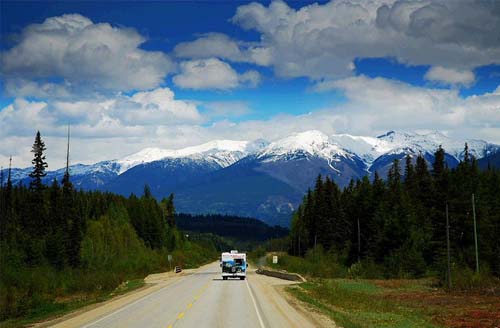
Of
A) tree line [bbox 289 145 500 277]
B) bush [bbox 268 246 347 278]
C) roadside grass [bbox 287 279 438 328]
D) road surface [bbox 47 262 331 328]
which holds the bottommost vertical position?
roadside grass [bbox 287 279 438 328]

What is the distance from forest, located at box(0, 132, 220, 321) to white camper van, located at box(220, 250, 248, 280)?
10991 mm

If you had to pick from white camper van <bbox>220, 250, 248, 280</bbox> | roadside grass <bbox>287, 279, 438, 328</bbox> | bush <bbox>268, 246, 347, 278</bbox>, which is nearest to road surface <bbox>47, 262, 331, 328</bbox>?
roadside grass <bbox>287, 279, 438, 328</bbox>

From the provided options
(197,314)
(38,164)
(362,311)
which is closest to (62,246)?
(38,164)

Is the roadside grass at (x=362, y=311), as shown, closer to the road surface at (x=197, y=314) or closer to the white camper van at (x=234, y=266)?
the road surface at (x=197, y=314)

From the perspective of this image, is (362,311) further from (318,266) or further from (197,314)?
(318,266)

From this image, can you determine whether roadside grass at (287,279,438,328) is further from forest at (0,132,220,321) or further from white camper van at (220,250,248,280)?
white camper van at (220,250,248,280)

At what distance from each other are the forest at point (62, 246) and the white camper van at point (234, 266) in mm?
10991

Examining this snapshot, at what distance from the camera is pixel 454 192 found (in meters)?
73.4

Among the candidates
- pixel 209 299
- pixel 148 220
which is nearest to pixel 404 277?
pixel 209 299

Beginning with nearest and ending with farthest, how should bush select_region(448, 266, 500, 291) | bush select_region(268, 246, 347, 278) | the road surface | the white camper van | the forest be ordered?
the road surface → the forest → bush select_region(448, 266, 500, 291) → the white camper van → bush select_region(268, 246, 347, 278)

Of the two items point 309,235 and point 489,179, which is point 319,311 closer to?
point 489,179

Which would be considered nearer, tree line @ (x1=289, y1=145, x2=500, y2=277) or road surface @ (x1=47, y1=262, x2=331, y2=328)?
road surface @ (x1=47, y1=262, x2=331, y2=328)

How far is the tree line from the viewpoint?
6844cm

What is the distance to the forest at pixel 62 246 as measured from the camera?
131 feet
